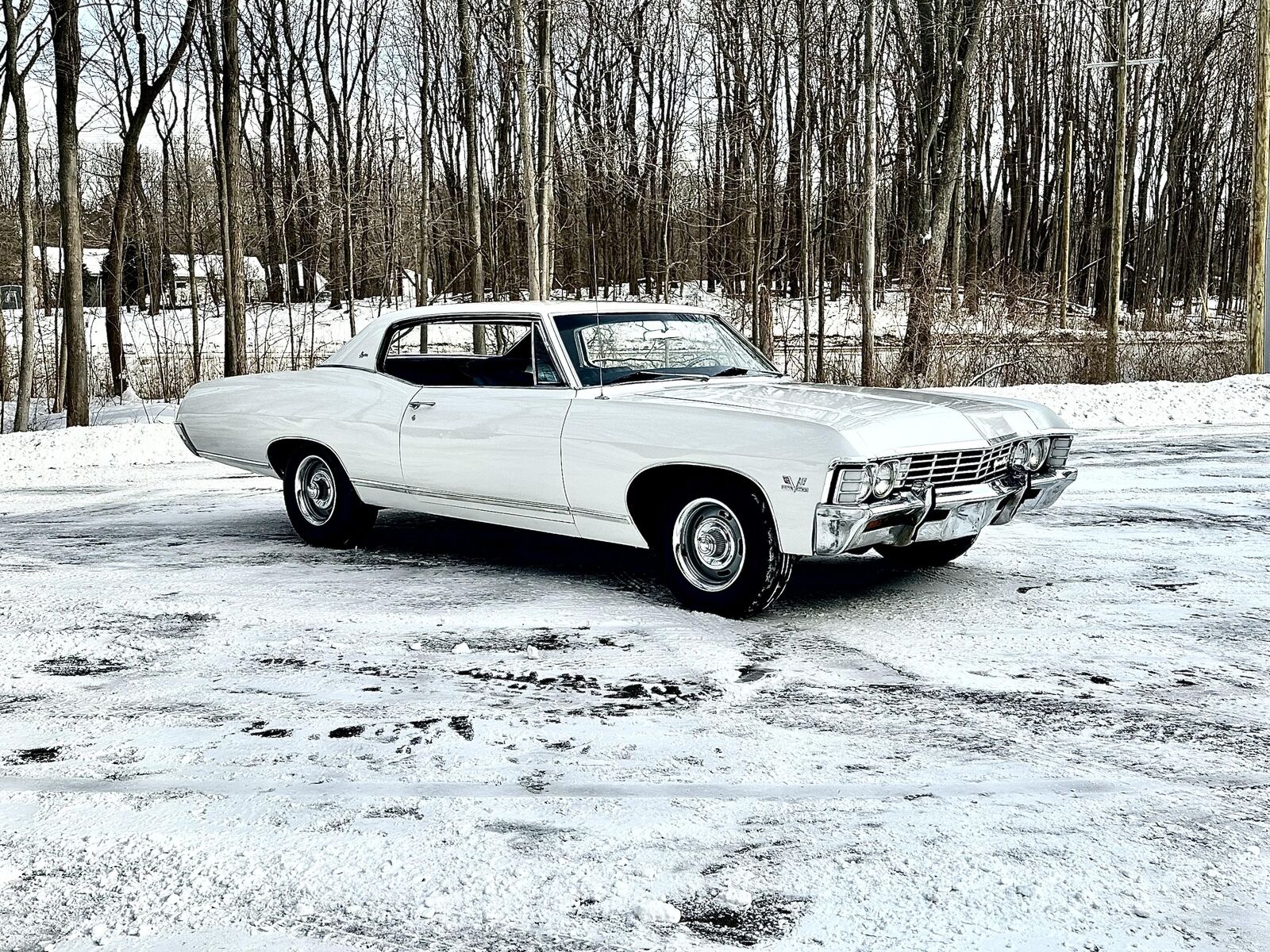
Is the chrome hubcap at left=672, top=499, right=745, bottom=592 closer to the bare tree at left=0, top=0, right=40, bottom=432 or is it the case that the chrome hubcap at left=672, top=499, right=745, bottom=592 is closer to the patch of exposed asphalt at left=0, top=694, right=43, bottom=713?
the patch of exposed asphalt at left=0, top=694, right=43, bottom=713

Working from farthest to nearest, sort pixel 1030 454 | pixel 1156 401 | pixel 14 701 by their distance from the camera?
pixel 1156 401 → pixel 1030 454 → pixel 14 701

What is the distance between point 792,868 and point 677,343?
391cm

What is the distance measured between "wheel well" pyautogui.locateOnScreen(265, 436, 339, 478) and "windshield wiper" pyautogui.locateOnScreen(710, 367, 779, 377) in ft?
8.83

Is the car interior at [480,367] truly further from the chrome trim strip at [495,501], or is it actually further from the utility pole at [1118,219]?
the utility pole at [1118,219]

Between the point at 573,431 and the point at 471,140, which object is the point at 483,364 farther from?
the point at 471,140

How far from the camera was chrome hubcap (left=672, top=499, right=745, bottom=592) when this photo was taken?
566cm

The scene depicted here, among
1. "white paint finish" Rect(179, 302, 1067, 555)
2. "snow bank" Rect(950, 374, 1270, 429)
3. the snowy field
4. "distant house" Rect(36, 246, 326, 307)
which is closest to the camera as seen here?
the snowy field

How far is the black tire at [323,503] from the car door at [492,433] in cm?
66

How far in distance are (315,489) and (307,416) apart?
0.51 meters

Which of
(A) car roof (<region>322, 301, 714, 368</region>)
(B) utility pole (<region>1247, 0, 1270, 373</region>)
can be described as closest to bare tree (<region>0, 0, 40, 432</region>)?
(A) car roof (<region>322, 301, 714, 368</region>)

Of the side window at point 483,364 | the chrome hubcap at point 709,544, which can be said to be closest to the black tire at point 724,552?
the chrome hubcap at point 709,544

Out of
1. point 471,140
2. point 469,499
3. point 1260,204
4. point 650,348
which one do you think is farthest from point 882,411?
point 471,140

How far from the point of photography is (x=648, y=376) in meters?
6.35

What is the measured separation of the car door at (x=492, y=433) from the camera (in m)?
6.22
